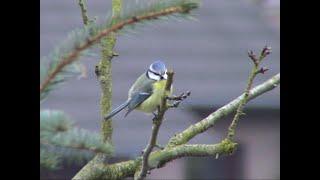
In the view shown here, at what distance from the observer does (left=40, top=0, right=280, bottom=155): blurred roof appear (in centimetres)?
605

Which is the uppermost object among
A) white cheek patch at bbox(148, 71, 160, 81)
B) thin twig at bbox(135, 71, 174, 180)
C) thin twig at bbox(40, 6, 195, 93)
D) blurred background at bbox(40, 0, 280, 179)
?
thin twig at bbox(40, 6, 195, 93)

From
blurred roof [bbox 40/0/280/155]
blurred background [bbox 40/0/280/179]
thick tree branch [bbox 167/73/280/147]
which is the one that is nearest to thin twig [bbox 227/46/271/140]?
thick tree branch [bbox 167/73/280/147]

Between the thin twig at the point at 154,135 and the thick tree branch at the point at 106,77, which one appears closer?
the thin twig at the point at 154,135

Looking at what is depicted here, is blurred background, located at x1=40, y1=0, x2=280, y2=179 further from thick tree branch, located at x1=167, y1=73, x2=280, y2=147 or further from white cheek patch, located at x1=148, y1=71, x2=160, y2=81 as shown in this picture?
thick tree branch, located at x1=167, y1=73, x2=280, y2=147

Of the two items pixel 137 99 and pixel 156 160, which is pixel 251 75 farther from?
pixel 137 99

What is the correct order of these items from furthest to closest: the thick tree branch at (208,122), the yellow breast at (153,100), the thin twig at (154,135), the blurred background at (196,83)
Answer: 1. the blurred background at (196,83)
2. the yellow breast at (153,100)
3. the thick tree branch at (208,122)
4. the thin twig at (154,135)

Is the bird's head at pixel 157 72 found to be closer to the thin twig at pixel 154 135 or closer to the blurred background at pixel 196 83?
the thin twig at pixel 154 135

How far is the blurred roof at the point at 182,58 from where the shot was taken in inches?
238

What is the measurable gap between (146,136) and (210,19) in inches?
59.5

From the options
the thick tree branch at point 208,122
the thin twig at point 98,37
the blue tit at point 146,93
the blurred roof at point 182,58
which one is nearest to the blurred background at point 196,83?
the blurred roof at point 182,58

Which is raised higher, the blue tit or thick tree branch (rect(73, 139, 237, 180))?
thick tree branch (rect(73, 139, 237, 180))

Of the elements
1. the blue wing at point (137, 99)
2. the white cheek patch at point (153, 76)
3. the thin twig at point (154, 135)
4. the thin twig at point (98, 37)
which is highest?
the thin twig at point (98, 37)

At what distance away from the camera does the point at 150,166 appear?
58.2 inches
